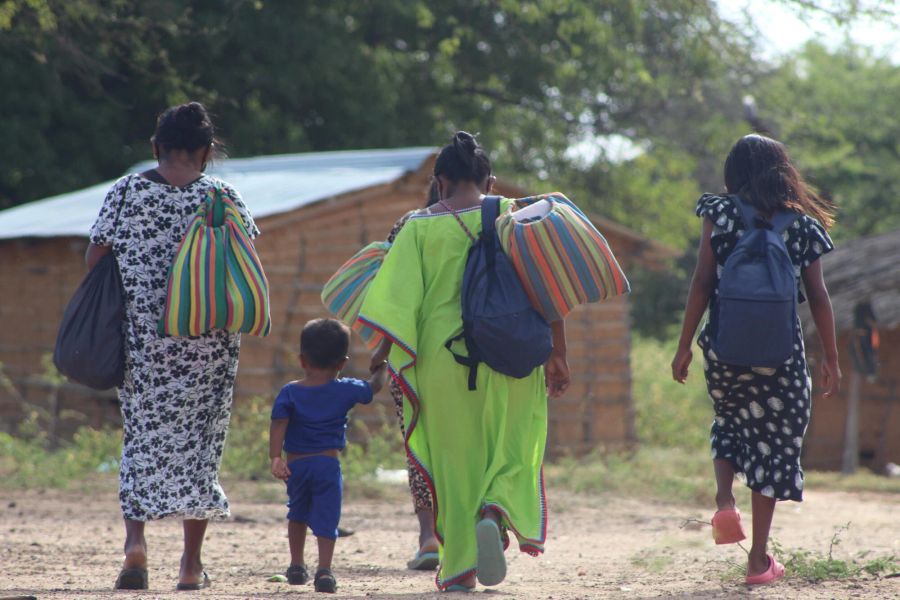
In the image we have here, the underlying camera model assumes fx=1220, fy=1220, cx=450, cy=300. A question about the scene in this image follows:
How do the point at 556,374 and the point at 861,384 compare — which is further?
the point at 861,384

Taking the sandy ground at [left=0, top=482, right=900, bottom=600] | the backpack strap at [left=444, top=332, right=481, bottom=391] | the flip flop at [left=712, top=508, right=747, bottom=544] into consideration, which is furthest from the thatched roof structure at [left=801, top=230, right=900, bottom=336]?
the backpack strap at [left=444, top=332, right=481, bottom=391]

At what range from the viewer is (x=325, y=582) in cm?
428

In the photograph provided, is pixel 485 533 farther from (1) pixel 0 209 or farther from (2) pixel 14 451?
(1) pixel 0 209

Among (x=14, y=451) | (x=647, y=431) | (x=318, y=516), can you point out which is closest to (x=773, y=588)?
(x=318, y=516)

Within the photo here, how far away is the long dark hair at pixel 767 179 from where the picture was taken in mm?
4312

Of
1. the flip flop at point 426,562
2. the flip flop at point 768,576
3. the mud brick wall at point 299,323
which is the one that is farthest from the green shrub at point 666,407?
the flip flop at point 768,576

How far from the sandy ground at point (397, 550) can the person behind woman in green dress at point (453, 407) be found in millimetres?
264

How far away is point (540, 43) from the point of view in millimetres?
18516

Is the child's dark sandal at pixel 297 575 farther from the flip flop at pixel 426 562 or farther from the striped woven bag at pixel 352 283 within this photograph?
the striped woven bag at pixel 352 283

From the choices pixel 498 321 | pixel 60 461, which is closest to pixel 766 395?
pixel 498 321

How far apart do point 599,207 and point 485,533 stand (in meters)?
18.6

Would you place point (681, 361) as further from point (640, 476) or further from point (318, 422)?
point (640, 476)

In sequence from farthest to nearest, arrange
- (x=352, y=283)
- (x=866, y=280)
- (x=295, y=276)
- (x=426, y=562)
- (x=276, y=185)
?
1. (x=866, y=280)
2. (x=276, y=185)
3. (x=295, y=276)
4. (x=426, y=562)
5. (x=352, y=283)

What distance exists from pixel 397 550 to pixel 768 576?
7.10 ft
